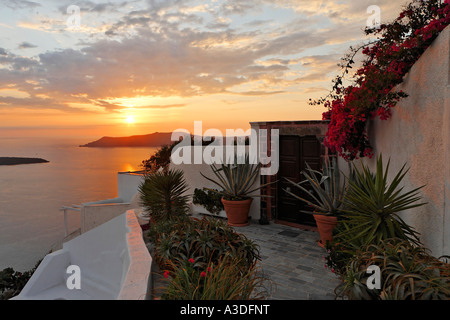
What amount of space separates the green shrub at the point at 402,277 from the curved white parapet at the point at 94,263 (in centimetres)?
212

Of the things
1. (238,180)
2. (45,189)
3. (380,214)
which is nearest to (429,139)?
(380,214)

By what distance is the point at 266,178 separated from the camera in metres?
6.88

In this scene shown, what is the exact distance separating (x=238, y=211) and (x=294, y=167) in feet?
5.14

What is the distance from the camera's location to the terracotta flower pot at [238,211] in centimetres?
651

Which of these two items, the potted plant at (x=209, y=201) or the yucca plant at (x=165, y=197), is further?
the potted plant at (x=209, y=201)

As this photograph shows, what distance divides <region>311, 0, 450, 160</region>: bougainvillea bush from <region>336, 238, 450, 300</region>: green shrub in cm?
189

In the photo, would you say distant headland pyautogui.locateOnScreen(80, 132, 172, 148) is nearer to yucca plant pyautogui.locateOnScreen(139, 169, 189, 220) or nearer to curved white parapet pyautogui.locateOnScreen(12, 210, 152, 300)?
yucca plant pyautogui.locateOnScreen(139, 169, 189, 220)

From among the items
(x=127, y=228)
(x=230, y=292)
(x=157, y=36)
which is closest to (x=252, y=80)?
(x=157, y=36)

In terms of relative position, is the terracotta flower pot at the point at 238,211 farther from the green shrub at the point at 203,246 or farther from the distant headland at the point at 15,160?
the distant headland at the point at 15,160

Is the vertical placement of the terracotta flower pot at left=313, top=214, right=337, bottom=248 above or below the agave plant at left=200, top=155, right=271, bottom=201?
below


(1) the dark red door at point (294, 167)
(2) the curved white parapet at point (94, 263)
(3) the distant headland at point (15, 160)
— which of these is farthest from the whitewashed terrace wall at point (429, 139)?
(3) the distant headland at point (15, 160)

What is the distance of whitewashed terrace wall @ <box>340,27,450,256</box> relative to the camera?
8.40 ft

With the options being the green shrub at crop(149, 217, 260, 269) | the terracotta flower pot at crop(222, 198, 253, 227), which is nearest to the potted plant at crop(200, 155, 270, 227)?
the terracotta flower pot at crop(222, 198, 253, 227)
